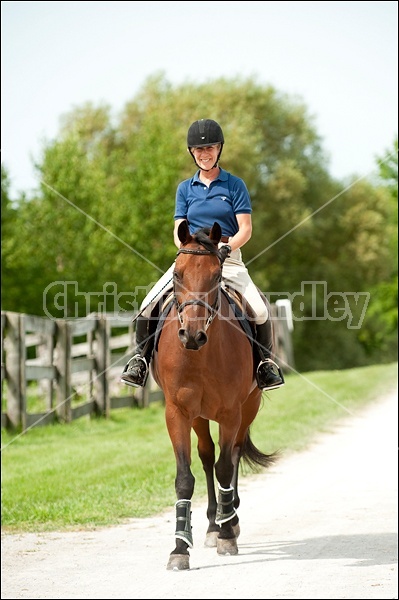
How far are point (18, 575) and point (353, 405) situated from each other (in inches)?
520

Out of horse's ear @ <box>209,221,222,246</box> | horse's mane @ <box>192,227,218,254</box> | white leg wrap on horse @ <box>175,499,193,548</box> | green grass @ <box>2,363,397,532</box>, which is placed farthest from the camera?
green grass @ <box>2,363,397,532</box>

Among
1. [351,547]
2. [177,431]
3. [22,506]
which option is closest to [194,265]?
[177,431]

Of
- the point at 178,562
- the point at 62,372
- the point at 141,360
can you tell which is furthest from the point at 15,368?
the point at 178,562

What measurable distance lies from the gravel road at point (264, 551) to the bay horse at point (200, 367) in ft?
1.25

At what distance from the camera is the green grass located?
9.37 m

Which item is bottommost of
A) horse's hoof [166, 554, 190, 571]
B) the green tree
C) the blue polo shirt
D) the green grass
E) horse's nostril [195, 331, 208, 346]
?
the green grass

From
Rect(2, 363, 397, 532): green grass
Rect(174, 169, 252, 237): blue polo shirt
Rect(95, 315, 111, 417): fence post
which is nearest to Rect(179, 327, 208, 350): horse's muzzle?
Rect(174, 169, 252, 237): blue polo shirt

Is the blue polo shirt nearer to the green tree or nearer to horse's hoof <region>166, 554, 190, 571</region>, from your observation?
horse's hoof <region>166, 554, 190, 571</region>

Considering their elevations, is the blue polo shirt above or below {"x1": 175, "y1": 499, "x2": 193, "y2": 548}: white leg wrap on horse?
above

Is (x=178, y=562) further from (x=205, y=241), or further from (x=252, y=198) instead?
(x=252, y=198)

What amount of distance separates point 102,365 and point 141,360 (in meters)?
10.0

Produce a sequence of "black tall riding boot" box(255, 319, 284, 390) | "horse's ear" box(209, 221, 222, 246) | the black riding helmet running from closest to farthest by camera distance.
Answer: "horse's ear" box(209, 221, 222, 246) → the black riding helmet → "black tall riding boot" box(255, 319, 284, 390)

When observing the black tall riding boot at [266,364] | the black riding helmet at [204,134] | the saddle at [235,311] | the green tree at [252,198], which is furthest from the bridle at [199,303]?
the green tree at [252,198]

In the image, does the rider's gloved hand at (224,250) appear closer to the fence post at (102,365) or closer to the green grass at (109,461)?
the green grass at (109,461)
